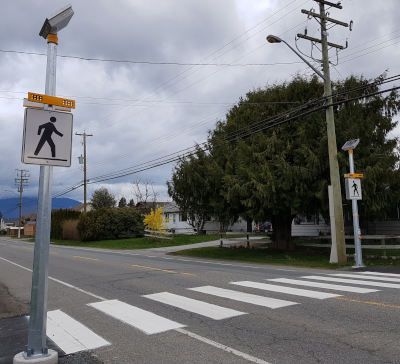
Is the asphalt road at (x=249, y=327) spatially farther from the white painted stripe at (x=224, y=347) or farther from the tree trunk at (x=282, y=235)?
the tree trunk at (x=282, y=235)

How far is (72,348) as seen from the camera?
18.4ft

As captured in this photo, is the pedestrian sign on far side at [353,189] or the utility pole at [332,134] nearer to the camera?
the pedestrian sign on far side at [353,189]

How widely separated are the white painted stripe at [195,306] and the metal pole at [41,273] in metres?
3.15

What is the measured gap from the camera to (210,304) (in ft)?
26.6

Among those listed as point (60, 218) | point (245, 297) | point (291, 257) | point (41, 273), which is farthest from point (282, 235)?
point (60, 218)

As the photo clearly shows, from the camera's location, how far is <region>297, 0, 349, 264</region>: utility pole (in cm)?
1612

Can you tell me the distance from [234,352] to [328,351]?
47.1 inches

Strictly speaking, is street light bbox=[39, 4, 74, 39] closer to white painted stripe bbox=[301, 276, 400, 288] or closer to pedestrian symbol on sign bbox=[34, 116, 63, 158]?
pedestrian symbol on sign bbox=[34, 116, 63, 158]

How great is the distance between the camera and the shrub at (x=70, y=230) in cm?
4712

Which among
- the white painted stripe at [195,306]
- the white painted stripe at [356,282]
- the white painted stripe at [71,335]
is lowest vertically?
the white painted stripe at [71,335]

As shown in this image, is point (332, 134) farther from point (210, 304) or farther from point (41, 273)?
point (41, 273)

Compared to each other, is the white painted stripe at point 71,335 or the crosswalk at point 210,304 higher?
the crosswalk at point 210,304

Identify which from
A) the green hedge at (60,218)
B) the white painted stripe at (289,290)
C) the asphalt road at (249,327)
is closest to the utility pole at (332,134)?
the asphalt road at (249,327)

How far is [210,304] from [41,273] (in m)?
4.20
